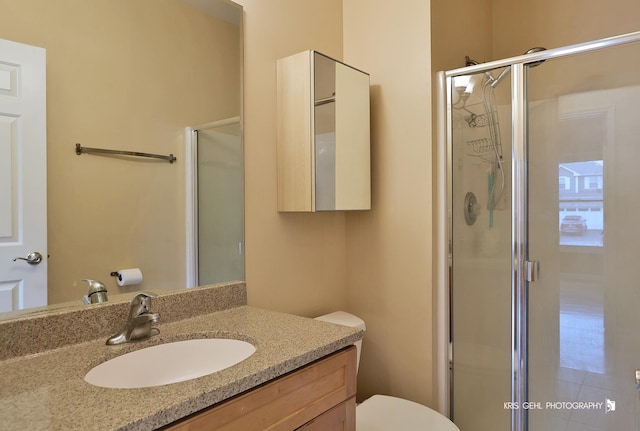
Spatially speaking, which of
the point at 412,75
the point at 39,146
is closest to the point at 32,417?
the point at 39,146

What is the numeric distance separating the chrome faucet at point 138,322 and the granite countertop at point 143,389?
1.1 inches

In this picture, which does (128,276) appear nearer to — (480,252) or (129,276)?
(129,276)

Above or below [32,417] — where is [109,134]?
above

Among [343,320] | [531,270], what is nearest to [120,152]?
[343,320]

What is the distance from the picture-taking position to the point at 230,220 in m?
1.58

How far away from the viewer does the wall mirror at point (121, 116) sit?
1.11 metres

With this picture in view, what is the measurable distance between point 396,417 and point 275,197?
1032mm

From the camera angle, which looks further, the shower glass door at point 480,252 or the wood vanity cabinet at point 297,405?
the shower glass door at point 480,252

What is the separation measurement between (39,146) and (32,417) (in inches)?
27.4

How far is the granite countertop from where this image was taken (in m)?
0.71

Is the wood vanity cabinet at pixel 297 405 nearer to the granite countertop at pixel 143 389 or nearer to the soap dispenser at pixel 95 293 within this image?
the granite countertop at pixel 143 389

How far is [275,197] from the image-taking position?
5.72 feet

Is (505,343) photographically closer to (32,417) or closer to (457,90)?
(457,90)

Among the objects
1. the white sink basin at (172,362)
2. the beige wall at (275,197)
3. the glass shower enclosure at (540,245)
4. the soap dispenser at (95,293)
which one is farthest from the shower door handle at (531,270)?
the soap dispenser at (95,293)
